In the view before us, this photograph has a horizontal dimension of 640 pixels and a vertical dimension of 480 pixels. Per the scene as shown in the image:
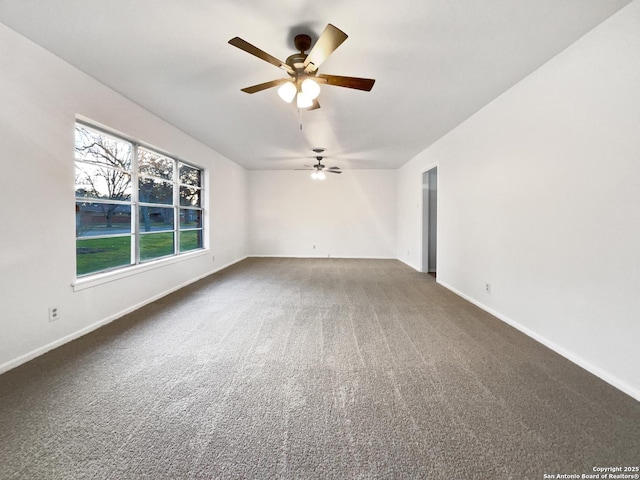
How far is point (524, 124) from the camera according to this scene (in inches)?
113

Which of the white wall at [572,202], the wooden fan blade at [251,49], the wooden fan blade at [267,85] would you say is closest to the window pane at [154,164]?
the wooden fan blade at [267,85]

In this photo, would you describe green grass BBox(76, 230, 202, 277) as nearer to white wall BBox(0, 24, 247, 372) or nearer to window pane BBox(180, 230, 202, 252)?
window pane BBox(180, 230, 202, 252)

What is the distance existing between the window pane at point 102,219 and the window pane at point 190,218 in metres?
1.33

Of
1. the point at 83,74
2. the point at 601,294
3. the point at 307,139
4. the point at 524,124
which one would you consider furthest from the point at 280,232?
the point at 601,294

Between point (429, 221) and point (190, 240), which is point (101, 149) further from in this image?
point (429, 221)

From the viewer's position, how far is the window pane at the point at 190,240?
513 cm

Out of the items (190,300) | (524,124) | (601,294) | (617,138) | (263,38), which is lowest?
(190,300)

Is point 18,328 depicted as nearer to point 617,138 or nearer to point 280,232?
point 617,138

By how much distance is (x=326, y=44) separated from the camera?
1909mm

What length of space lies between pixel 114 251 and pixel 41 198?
1.21 meters

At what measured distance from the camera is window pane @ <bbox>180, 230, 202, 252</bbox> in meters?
5.13

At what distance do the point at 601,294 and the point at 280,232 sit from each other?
7137mm

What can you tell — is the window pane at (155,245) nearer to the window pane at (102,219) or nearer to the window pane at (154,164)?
the window pane at (102,219)

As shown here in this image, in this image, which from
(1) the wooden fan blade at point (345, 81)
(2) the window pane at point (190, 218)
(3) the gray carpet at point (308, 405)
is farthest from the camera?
(2) the window pane at point (190, 218)
